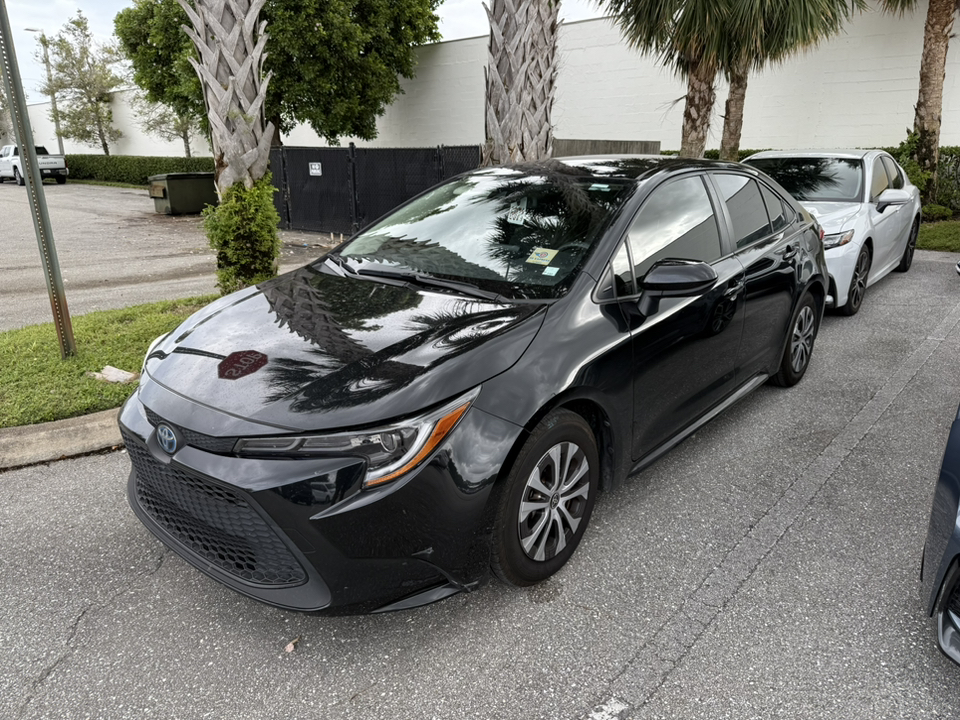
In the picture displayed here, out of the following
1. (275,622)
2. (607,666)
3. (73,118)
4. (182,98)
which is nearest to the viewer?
(607,666)

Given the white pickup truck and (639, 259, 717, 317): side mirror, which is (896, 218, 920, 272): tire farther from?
the white pickup truck

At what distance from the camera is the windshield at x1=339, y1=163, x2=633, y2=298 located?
3.14m

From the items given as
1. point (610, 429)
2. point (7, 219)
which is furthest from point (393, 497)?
point (7, 219)

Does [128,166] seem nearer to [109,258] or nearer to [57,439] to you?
[109,258]

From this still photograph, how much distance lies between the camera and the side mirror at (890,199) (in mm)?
6781

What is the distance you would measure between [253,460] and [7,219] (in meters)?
18.9

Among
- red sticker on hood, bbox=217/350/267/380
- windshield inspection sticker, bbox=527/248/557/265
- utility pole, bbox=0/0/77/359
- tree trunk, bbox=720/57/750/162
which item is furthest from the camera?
tree trunk, bbox=720/57/750/162

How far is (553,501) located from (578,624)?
45 centimetres

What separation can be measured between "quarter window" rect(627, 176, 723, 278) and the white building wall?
9.99 m

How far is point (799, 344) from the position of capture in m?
4.84

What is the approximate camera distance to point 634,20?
413 inches

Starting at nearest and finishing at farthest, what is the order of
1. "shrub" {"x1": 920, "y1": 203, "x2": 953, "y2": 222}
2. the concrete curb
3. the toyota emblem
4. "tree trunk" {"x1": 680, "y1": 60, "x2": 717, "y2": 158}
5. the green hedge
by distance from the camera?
the toyota emblem < the concrete curb < "tree trunk" {"x1": 680, "y1": 60, "x2": 717, "y2": 158} < "shrub" {"x1": 920, "y1": 203, "x2": 953, "y2": 222} < the green hedge

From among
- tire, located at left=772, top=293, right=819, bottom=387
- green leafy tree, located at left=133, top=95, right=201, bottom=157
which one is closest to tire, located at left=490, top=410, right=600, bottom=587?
tire, located at left=772, top=293, right=819, bottom=387

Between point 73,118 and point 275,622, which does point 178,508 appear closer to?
point 275,622
